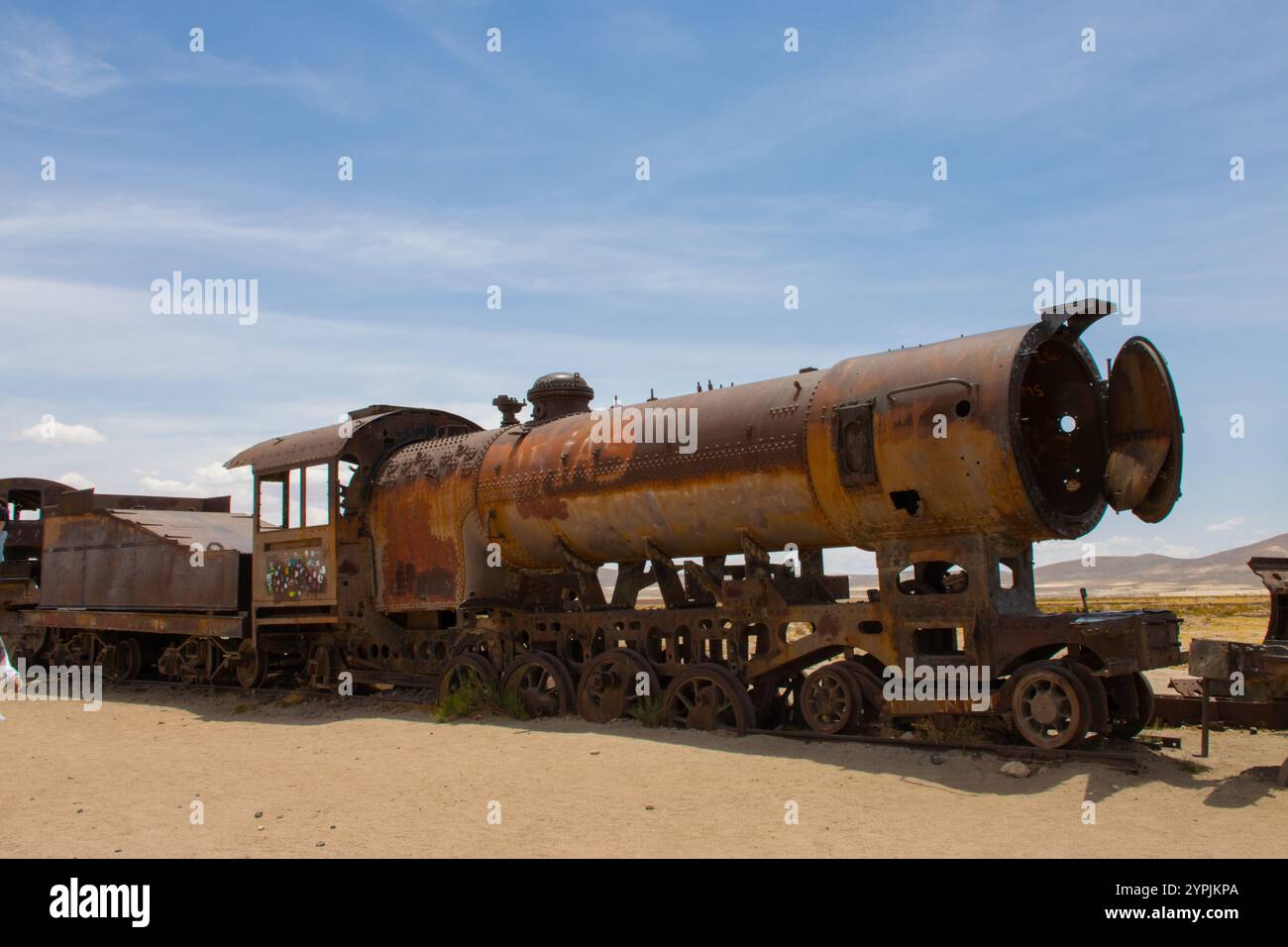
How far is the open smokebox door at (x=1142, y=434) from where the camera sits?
908 centimetres

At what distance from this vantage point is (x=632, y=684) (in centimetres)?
1099

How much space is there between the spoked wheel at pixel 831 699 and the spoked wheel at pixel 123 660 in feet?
43.1

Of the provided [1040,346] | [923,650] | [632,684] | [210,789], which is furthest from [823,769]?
[210,789]

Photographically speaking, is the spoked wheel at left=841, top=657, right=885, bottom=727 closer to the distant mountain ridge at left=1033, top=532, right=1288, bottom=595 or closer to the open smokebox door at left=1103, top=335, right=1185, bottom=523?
the open smokebox door at left=1103, top=335, right=1185, bottom=523

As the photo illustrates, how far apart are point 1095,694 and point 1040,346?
3.10 m

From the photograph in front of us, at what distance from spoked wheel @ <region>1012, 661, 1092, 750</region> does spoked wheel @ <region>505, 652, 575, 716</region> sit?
5.11m

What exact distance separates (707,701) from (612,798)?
2.65 meters

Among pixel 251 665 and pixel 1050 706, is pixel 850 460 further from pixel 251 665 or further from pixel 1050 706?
pixel 251 665

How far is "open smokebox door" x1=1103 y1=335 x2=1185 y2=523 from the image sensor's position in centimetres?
908

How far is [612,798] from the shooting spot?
785 cm

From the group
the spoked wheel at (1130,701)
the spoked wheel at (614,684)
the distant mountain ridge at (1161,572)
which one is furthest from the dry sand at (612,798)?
the distant mountain ridge at (1161,572)

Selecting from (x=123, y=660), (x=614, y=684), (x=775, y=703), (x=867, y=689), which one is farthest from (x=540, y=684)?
(x=123, y=660)
